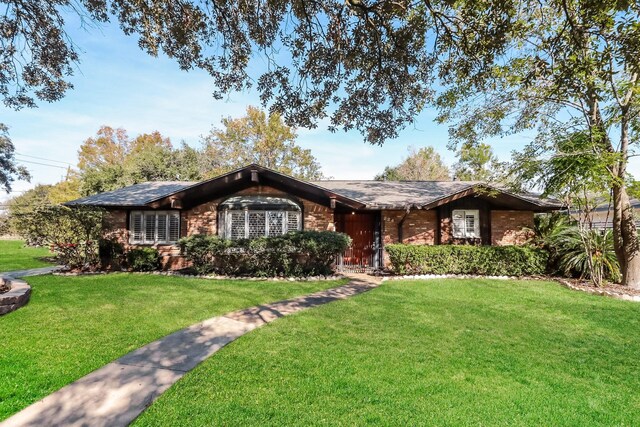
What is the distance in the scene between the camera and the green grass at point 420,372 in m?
3.23

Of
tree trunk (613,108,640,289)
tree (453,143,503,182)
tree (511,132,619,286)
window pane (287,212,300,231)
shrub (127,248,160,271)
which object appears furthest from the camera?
tree (453,143,503,182)

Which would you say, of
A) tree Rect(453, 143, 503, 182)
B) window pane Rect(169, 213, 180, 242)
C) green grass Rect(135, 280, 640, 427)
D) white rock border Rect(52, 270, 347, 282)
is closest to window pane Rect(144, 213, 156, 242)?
window pane Rect(169, 213, 180, 242)

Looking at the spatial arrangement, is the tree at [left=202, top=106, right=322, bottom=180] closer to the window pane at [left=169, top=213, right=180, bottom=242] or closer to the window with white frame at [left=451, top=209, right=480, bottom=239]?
the window pane at [left=169, top=213, right=180, bottom=242]

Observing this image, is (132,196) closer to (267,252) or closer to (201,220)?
(201,220)

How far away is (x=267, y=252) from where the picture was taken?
11438mm

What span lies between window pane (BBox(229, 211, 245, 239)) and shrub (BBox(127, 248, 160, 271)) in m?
3.07

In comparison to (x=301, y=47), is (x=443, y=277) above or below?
below

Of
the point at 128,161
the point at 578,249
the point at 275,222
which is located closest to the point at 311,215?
the point at 275,222

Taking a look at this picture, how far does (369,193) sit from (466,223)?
437 cm

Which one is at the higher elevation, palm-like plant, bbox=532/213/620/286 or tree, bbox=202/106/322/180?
tree, bbox=202/106/322/180

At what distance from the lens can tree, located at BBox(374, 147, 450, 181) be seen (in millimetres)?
40719

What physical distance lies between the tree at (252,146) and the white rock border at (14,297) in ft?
82.7

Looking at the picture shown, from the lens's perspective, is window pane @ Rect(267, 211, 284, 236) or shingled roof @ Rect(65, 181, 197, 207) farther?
window pane @ Rect(267, 211, 284, 236)

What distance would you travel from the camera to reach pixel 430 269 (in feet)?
38.7
